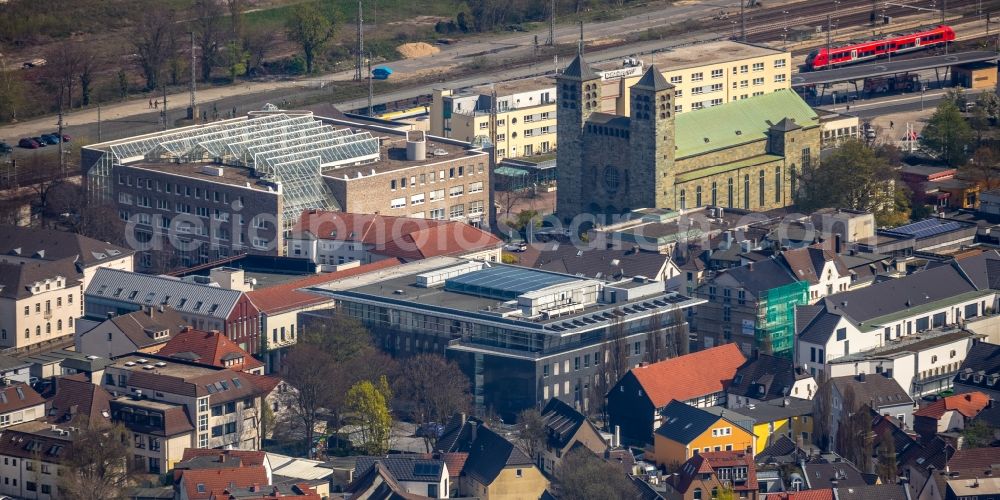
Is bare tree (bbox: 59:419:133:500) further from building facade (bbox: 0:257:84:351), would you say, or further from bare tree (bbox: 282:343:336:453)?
building facade (bbox: 0:257:84:351)

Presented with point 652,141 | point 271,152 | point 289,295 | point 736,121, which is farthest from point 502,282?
point 736,121

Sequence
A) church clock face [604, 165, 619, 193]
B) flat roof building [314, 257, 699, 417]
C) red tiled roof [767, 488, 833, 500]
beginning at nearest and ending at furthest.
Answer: red tiled roof [767, 488, 833, 500] → flat roof building [314, 257, 699, 417] → church clock face [604, 165, 619, 193]

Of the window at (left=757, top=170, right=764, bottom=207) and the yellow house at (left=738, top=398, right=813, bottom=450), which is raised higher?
the window at (left=757, top=170, right=764, bottom=207)

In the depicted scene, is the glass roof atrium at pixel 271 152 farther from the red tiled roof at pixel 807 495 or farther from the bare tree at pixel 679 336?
the red tiled roof at pixel 807 495

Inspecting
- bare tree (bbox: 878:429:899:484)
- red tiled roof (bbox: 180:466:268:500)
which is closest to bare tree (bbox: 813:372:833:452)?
bare tree (bbox: 878:429:899:484)

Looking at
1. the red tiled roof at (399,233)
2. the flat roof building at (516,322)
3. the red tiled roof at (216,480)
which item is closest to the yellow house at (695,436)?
the flat roof building at (516,322)

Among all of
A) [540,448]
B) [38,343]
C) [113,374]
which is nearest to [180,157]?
[38,343]
